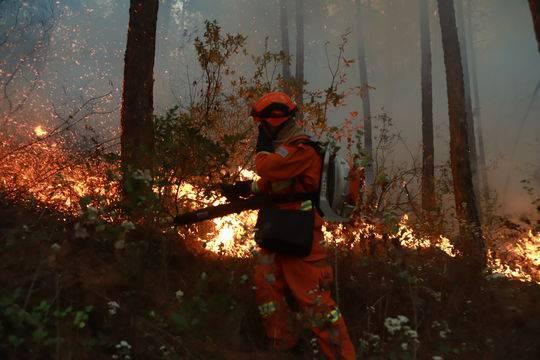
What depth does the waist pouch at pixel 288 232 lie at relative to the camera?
10.8 feet

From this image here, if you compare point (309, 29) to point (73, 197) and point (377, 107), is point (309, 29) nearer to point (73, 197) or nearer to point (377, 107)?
point (377, 107)

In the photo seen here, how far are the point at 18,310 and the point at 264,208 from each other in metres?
1.73

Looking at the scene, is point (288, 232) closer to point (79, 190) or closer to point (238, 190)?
point (238, 190)

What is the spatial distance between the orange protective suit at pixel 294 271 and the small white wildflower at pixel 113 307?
0.94 meters

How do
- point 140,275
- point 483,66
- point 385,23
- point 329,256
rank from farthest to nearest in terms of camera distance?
point 483,66 → point 385,23 → point 329,256 → point 140,275

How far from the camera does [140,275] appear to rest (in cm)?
325

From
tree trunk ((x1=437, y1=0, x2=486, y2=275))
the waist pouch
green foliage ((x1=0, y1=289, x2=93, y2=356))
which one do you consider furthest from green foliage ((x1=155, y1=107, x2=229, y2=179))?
tree trunk ((x1=437, y1=0, x2=486, y2=275))

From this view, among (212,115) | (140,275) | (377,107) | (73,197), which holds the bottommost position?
(140,275)

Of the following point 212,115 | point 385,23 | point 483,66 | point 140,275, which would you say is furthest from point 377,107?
point 140,275

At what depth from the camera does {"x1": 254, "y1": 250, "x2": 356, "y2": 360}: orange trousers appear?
312cm

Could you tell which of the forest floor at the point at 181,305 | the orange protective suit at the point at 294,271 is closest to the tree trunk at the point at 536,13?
the forest floor at the point at 181,305

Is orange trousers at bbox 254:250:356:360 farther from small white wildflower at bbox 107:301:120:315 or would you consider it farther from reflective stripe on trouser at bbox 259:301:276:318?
small white wildflower at bbox 107:301:120:315

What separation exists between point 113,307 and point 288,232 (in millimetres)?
1228

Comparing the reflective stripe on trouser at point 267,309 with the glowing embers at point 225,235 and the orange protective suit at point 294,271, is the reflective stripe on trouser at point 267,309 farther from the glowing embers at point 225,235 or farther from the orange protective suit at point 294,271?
the glowing embers at point 225,235
